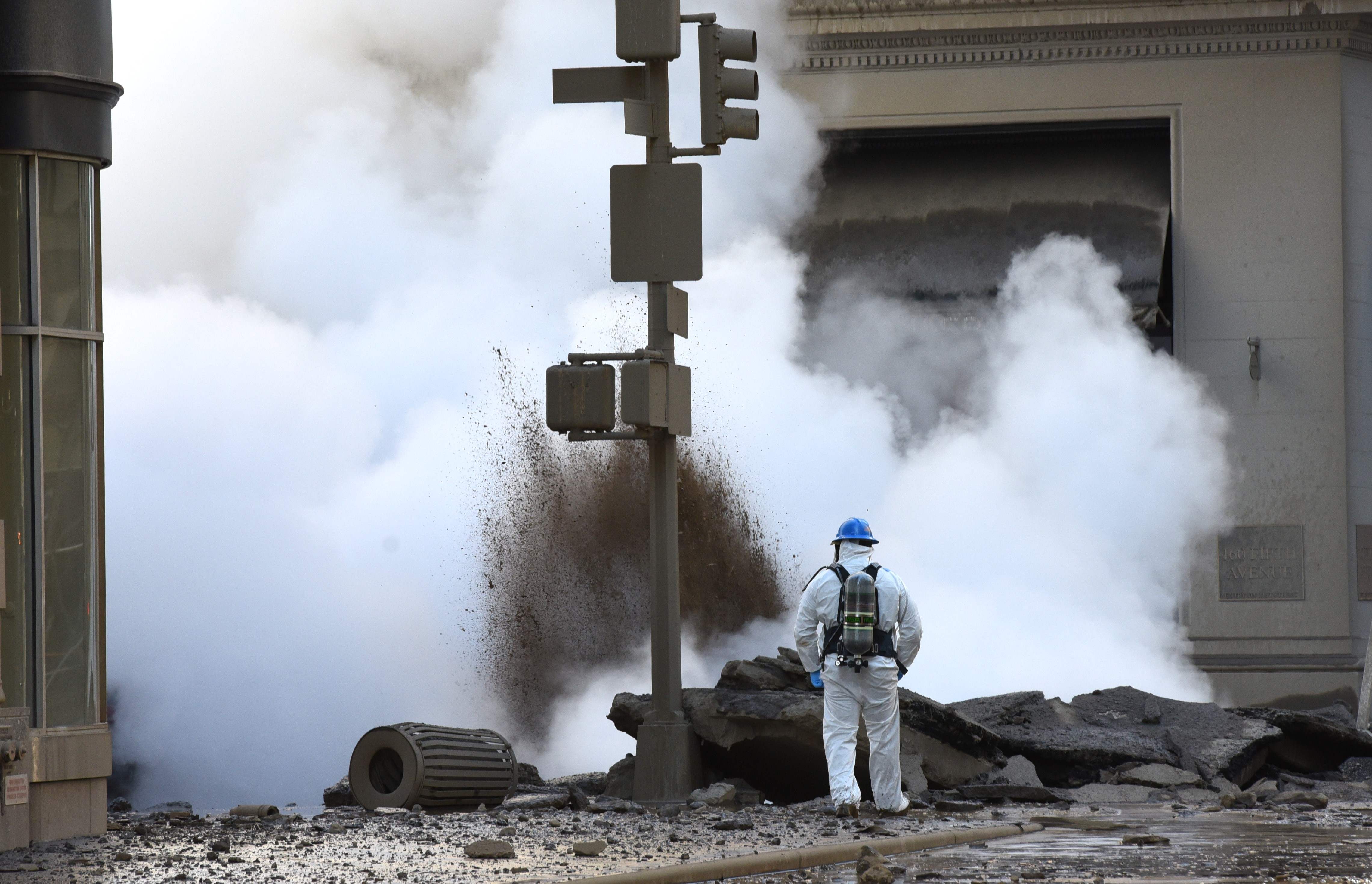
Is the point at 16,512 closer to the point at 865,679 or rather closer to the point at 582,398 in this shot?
the point at 582,398

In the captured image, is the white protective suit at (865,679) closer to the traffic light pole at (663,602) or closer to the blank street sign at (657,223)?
the traffic light pole at (663,602)

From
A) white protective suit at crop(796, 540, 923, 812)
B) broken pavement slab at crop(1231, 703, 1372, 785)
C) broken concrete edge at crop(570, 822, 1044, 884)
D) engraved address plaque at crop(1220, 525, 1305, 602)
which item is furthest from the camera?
engraved address plaque at crop(1220, 525, 1305, 602)

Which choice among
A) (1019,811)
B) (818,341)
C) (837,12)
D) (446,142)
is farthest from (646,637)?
(1019,811)

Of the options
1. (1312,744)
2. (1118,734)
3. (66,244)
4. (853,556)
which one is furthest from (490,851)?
(1312,744)

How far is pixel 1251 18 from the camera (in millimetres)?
17469

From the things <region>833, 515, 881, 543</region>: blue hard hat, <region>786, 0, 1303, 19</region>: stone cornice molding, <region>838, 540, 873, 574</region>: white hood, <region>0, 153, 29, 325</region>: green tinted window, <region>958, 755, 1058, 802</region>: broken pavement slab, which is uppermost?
<region>786, 0, 1303, 19</region>: stone cornice molding

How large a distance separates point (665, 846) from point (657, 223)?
13.9 feet

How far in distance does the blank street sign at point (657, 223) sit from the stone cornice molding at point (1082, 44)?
7.75 meters

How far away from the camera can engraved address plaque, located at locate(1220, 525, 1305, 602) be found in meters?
17.6

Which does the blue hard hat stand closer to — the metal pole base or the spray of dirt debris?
the metal pole base

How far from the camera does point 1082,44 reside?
58.7 ft

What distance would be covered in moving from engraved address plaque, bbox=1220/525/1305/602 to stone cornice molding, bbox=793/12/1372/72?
4.55 metres

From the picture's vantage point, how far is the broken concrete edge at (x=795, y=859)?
20.5 ft

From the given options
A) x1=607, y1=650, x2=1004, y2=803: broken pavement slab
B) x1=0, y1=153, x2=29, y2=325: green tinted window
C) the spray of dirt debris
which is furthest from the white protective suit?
the spray of dirt debris
